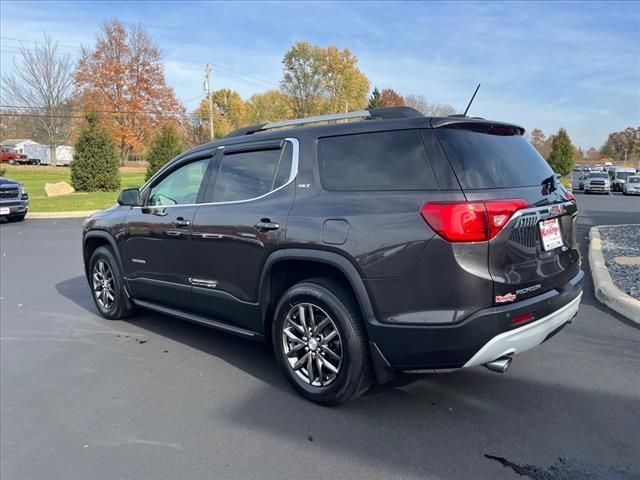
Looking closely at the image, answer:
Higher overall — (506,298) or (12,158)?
(12,158)

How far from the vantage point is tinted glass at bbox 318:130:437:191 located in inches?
114

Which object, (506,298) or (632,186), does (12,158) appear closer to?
(632,186)

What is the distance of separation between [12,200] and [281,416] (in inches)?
561

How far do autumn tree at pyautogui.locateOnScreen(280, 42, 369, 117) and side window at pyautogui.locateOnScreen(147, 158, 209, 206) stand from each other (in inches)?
2042

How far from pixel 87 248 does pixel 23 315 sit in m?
1.03

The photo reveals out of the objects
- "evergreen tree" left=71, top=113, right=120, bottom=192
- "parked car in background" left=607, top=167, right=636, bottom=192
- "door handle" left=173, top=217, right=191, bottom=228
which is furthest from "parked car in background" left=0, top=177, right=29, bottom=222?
"parked car in background" left=607, top=167, right=636, bottom=192

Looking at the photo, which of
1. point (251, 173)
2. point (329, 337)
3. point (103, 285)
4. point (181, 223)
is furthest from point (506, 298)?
point (103, 285)

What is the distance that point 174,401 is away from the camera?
3.46 meters

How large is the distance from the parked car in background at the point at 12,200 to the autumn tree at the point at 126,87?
35.5m

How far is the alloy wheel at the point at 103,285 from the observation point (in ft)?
17.4

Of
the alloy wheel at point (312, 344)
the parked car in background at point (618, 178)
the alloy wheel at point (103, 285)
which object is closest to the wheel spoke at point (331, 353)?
the alloy wheel at point (312, 344)

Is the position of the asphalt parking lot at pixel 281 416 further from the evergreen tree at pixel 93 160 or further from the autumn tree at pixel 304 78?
the autumn tree at pixel 304 78

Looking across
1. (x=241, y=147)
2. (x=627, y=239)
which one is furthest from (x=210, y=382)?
(x=627, y=239)

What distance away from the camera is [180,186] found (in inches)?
178
